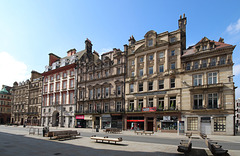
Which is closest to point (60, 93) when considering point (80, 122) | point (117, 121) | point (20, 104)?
point (80, 122)

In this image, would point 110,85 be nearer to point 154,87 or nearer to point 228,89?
point 154,87

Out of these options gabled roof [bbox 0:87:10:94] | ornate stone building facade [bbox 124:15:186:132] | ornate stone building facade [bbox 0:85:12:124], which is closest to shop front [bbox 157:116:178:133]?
ornate stone building facade [bbox 124:15:186:132]

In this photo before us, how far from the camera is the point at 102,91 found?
44938mm

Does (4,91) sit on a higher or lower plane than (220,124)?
higher

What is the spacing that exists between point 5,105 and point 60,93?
4243cm

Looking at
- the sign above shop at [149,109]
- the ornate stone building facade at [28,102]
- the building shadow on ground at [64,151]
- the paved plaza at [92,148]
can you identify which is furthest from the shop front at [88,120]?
the building shadow on ground at [64,151]

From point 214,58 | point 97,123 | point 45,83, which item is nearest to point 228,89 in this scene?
point 214,58

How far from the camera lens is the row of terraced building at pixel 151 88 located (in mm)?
29266

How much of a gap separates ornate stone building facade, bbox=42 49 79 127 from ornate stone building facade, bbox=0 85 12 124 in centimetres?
3317

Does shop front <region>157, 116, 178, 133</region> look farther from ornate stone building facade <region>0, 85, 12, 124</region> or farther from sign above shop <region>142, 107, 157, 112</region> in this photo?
ornate stone building facade <region>0, 85, 12, 124</region>

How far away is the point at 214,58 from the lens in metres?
30.3

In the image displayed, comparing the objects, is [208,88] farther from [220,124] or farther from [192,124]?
[192,124]

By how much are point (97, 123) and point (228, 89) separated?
29876mm

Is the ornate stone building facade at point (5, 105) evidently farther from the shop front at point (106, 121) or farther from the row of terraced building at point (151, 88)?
the shop front at point (106, 121)
